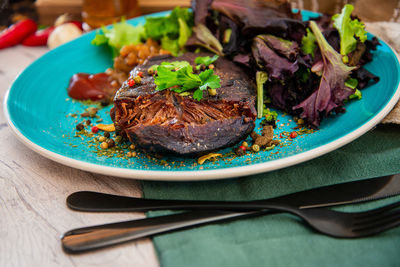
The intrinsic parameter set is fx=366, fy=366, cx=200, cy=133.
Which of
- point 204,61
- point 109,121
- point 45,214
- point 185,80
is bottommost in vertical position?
point 109,121

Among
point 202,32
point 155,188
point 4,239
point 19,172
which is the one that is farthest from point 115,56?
point 4,239

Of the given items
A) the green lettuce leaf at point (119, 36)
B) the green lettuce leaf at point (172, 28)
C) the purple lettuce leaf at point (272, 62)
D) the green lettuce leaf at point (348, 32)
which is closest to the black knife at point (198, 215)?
the purple lettuce leaf at point (272, 62)

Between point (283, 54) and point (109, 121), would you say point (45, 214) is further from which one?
point (283, 54)

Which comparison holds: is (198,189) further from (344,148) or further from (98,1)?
(98,1)

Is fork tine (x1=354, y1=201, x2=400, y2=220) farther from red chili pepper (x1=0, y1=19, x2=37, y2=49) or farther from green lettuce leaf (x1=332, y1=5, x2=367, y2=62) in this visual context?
red chili pepper (x1=0, y1=19, x2=37, y2=49)

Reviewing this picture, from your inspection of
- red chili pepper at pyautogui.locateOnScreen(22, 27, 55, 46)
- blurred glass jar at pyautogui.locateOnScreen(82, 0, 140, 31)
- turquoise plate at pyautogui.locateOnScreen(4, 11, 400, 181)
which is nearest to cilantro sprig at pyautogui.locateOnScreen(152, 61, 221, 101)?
turquoise plate at pyautogui.locateOnScreen(4, 11, 400, 181)

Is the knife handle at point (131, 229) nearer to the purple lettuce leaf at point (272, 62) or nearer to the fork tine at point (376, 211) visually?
the fork tine at point (376, 211)

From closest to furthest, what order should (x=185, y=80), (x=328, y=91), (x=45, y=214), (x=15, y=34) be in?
(x=45, y=214) → (x=185, y=80) → (x=328, y=91) → (x=15, y=34)

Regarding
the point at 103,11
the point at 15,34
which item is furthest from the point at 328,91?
the point at 15,34
